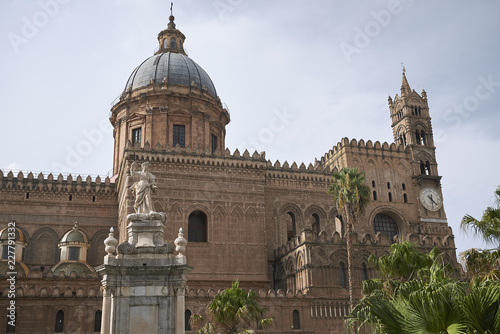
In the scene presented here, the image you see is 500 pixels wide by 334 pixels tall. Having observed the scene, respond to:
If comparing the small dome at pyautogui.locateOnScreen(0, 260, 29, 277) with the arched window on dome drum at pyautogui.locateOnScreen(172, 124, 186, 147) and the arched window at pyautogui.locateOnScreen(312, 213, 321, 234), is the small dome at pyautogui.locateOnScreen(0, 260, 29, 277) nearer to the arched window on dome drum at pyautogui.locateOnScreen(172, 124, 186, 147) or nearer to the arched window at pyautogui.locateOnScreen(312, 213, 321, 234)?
the arched window on dome drum at pyautogui.locateOnScreen(172, 124, 186, 147)

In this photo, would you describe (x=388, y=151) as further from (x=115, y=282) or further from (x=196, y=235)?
(x=115, y=282)

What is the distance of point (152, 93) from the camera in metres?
38.4

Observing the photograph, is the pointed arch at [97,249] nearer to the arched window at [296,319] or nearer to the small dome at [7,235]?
the small dome at [7,235]

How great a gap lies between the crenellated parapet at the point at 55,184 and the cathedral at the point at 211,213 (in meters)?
0.07

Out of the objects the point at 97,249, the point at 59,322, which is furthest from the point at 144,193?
the point at 97,249

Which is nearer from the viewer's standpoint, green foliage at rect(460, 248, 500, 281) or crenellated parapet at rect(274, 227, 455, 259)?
green foliage at rect(460, 248, 500, 281)

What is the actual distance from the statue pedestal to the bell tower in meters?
28.2

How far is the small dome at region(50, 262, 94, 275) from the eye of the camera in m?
29.2

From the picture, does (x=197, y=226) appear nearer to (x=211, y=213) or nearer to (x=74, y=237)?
(x=211, y=213)

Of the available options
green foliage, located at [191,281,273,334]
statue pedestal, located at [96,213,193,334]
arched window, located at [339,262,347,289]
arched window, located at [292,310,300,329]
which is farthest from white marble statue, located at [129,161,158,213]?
arched window, located at [339,262,347,289]

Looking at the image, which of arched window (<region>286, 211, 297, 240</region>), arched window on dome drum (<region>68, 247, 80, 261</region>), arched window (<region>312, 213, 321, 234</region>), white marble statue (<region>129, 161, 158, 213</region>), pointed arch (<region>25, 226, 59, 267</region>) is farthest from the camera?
arched window (<region>312, 213, 321, 234</region>)

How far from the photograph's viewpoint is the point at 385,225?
123 ft

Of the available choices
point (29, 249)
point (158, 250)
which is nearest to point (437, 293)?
point (158, 250)

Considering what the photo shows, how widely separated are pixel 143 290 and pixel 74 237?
64.1 feet
